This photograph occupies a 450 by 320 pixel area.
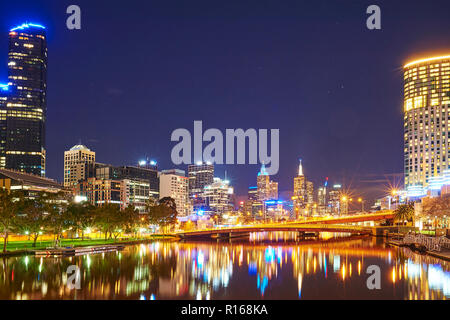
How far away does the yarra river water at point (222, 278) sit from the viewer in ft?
133

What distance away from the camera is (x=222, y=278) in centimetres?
5188

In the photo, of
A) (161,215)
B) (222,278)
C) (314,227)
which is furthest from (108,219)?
(222,278)

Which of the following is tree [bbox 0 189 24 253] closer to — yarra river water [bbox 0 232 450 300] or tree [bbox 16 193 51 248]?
tree [bbox 16 193 51 248]

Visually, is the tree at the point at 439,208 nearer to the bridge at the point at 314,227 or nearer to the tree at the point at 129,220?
the bridge at the point at 314,227

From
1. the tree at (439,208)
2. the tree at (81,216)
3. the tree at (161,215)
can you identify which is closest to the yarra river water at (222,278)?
the tree at (81,216)

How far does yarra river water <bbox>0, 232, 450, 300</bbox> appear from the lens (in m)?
40.4

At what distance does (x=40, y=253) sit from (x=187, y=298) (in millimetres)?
40349

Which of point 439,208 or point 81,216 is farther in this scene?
point 439,208

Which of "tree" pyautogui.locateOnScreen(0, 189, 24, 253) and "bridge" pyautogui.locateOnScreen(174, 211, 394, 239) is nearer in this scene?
"tree" pyautogui.locateOnScreen(0, 189, 24, 253)

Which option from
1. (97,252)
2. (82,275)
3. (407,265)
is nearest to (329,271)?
(407,265)

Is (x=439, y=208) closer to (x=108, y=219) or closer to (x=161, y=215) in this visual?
(x=161, y=215)

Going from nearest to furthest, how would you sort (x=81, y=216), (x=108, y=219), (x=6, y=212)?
(x=6, y=212) → (x=81, y=216) → (x=108, y=219)

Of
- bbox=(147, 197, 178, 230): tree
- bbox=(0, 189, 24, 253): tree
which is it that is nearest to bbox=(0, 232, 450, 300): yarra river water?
bbox=(0, 189, 24, 253): tree
